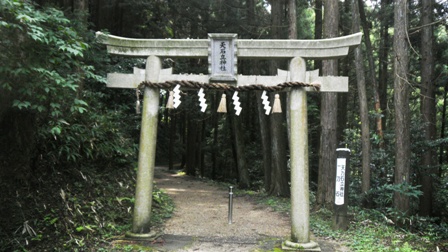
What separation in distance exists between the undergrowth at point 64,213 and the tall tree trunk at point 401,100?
20.5ft

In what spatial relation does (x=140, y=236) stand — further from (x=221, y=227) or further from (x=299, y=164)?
(x=299, y=164)

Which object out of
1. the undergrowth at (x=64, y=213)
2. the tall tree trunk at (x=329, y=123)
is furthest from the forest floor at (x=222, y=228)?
the tall tree trunk at (x=329, y=123)

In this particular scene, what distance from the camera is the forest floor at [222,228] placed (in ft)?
20.1

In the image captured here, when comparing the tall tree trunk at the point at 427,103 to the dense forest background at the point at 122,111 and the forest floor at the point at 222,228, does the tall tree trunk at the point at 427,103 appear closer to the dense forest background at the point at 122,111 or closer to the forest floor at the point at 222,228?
the dense forest background at the point at 122,111

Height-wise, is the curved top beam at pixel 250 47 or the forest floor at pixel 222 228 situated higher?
the curved top beam at pixel 250 47

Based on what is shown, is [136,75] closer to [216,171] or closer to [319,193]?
[319,193]

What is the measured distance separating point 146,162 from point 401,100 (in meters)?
7.00

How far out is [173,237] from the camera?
655cm

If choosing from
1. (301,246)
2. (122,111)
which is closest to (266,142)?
(122,111)

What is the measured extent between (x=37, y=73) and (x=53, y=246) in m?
2.68

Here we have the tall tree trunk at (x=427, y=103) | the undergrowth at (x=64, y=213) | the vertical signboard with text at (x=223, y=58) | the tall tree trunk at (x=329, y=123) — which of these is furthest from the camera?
the tall tree trunk at (x=427, y=103)

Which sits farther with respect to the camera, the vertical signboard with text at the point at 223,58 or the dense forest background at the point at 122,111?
the vertical signboard with text at the point at 223,58

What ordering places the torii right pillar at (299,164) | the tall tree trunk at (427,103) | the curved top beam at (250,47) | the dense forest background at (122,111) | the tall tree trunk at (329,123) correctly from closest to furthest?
1. the dense forest background at (122,111)
2. the torii right pillar at (299,164)
3. the curved top beam at (250,47)
4. the tall tree trunk at (329,123)
5. the tall tree trunk at (427,103)

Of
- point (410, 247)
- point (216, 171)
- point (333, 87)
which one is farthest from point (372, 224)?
point (216, 171)
